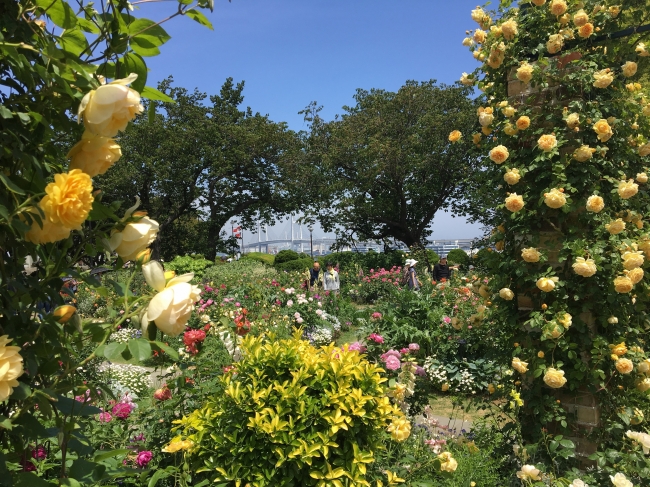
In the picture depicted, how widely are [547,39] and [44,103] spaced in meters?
2.79

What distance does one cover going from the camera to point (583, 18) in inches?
102

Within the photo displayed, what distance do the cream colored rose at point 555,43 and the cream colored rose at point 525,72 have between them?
0.46 feet

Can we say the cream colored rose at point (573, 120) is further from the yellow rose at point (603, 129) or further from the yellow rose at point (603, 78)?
the yellow rose at point (603, 78)

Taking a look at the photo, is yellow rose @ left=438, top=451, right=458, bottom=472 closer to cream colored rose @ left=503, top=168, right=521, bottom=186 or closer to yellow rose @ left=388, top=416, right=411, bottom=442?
yellow rose @ left=388, top=416, right=411, bottom=442

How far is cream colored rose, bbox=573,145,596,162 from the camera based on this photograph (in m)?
2.54

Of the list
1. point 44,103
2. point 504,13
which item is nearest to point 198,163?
point 504,13

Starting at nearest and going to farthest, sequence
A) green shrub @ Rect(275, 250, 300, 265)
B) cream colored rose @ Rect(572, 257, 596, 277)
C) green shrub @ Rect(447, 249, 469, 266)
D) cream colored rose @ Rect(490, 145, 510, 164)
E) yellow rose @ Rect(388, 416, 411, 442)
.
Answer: yellow rose @ Rect(388, 416, 411, 442) → cream colored rose @ Rect(572, 257, 596, 277) → cream colored rose @ Rect(490, 145, 510, 164) → green shrub @ Rect(275, 250, 300, 265) → green shrub @ Rect(447, 249, 469, 266)

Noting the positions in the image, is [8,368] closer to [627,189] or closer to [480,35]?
[627,189]

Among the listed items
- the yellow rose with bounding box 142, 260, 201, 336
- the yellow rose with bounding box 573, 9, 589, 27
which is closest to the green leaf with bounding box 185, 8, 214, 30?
the yellow rose with bounding box 142, 260, 201, 336

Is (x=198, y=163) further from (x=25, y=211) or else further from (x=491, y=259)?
(x=25, y=211)

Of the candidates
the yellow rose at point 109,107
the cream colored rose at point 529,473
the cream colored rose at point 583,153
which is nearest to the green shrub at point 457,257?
the cream colored rose at point 583,153

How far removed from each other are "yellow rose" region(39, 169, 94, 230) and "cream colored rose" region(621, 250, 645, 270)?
259 cm

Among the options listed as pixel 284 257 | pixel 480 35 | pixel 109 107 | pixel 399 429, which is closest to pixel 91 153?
pixel 109 107

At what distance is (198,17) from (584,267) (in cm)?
222
